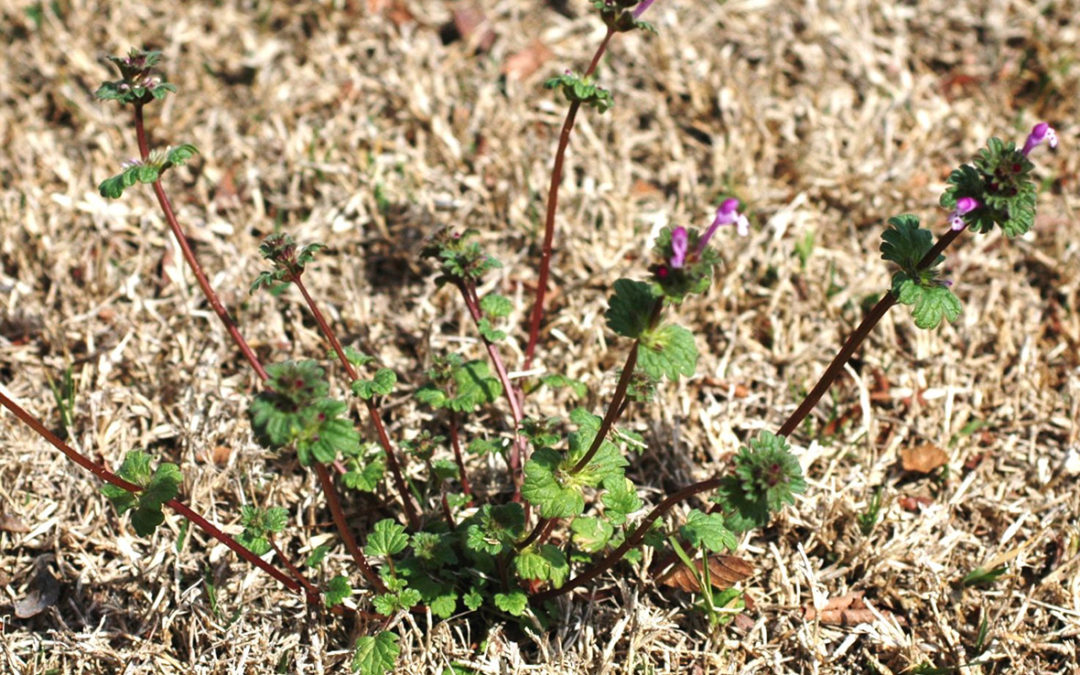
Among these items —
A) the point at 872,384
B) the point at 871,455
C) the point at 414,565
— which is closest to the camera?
the point at 414,565

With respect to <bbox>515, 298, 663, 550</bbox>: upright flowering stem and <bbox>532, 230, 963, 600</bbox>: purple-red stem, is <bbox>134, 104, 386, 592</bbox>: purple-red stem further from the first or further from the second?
<bbox>532, 230, 963, 600</bbox>: purple-red stem

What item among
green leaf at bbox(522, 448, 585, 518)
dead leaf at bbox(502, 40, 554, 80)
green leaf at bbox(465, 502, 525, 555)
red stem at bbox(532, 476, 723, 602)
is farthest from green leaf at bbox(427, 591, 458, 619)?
dead leaf at bbox(502, 40, 554, 80)

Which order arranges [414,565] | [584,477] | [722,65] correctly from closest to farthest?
[584,477]
[414,565]
[722,65]

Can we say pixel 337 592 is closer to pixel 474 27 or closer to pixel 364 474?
pixel 364 474

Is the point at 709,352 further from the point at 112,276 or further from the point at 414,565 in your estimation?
the point at 112,276

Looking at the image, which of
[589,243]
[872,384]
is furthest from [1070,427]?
[589,243]

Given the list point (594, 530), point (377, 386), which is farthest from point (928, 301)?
point (377, 386)
